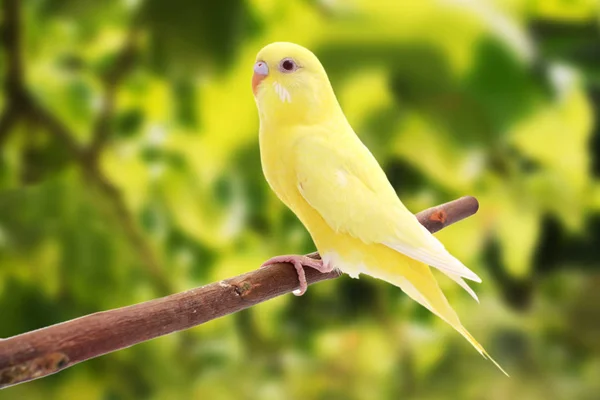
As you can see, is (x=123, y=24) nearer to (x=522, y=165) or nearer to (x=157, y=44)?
(x=157, y=44)

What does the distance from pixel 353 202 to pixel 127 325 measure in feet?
0.51

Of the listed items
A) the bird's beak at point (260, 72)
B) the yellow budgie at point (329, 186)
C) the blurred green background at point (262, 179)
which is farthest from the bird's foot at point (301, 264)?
the blurred green background at point (262, 179)

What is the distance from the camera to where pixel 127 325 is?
1.10ft

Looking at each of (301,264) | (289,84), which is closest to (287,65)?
(289,84)

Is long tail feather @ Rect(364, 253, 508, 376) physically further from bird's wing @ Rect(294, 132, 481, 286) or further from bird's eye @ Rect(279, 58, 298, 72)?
bird's eye @ Rect(279, 58, 298, 72)

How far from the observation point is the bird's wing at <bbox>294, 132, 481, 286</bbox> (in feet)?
1.34

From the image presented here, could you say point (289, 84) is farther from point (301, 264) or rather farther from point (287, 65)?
point (301, 264)

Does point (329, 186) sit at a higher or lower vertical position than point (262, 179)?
higher

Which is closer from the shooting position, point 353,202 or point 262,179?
point 353,202

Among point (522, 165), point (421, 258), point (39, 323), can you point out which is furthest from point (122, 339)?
point (522, 165)

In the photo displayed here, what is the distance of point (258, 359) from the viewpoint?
0.86 meters

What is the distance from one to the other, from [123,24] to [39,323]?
0.35 meters

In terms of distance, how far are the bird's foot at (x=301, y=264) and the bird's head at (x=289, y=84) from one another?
3.5 inches

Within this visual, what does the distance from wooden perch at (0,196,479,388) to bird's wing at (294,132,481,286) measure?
Answer: 54 millimetres
